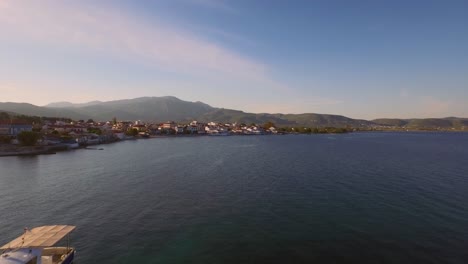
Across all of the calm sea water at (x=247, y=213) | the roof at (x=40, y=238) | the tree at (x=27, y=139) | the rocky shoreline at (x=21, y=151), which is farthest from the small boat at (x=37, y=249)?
the tree at (x=27, y=139)

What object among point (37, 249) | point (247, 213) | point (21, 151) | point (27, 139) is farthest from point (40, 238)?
point (27, 139)

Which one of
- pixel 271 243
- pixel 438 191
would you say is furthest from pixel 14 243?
pixel 438 191

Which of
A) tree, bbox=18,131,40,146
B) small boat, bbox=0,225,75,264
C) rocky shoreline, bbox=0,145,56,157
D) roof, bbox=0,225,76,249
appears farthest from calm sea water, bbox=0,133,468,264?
tree, bbox=18,131,40,146

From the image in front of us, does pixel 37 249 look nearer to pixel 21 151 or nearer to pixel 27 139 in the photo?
pixel 21 151

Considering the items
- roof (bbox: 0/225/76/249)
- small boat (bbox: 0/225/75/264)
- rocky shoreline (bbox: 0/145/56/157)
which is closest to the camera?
small boat (bbox: 0/225/75/264)

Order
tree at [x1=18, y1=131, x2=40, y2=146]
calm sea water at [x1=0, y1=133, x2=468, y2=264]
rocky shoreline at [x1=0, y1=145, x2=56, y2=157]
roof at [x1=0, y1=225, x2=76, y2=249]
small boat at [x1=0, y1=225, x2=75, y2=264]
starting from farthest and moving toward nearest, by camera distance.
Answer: tree at [x1=18, y1=131, x2=40, y2=146] < rocky shoreline at [x1=0, y1=145, x2=56, y2=157] < calm sea water at [x1=0, y1=133, x2=468, y2=264] < roof at [x1=0, y1=225, x2=76, y2=249] < small boat at [x1=0, y1=225, x2=75, y2=264]

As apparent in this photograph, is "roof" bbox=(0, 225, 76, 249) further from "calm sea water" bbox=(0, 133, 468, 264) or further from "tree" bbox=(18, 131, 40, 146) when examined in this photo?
"tree" bbox=(18, 131, 40, 146)

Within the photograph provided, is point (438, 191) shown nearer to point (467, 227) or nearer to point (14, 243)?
point (467, 227)
